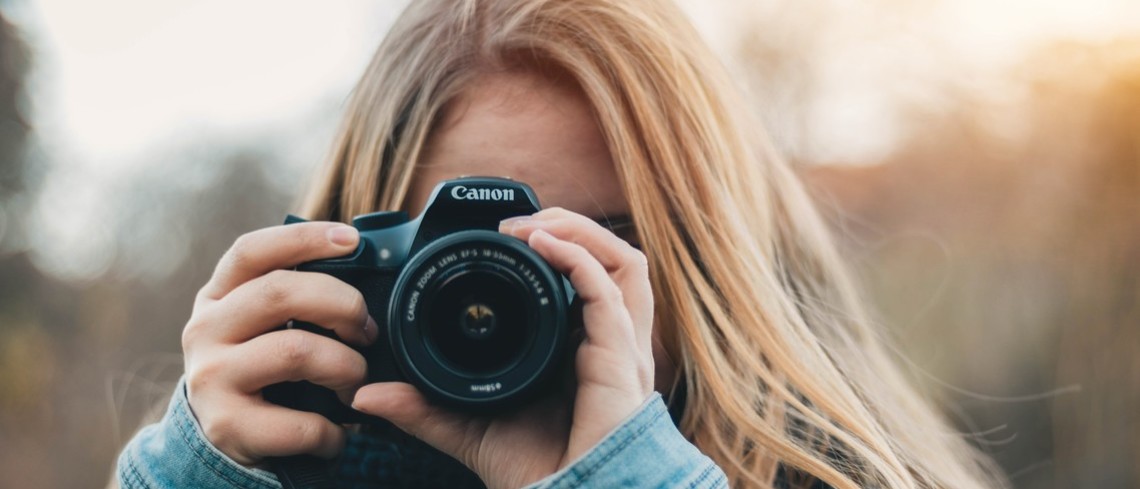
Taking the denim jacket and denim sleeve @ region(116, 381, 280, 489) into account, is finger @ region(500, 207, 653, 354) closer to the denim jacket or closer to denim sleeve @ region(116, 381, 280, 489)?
the denim jacket

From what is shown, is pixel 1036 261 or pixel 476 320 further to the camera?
pixel 1036 261

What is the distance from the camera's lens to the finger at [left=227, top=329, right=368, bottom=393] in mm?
793

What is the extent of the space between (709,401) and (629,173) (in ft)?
0.84

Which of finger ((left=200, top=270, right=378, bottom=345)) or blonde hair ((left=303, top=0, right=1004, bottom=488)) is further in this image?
blonde hair ((left=303, top=0, right=1004, bottom=488))

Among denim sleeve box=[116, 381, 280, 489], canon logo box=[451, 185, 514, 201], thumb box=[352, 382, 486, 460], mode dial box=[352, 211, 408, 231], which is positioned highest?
canon logo box=[451, 185, 514, 201]

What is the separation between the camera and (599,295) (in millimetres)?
741

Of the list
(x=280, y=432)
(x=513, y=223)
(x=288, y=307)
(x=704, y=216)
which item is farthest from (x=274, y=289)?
(x=704, y=216)

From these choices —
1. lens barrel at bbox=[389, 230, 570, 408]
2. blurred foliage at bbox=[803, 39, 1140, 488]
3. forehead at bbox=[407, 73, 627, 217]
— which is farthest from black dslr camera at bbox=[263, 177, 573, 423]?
blurred foliage at bbox=[803, 39, 1140, 488]

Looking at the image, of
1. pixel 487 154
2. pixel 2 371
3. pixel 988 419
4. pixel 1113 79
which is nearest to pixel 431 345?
pixel 487 154

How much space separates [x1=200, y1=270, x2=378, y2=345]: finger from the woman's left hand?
0.07m

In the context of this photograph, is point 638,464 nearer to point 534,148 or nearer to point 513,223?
point 513,223

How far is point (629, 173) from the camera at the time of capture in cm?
95

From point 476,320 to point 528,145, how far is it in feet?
0.81

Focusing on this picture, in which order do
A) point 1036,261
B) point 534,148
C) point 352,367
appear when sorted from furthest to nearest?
point 1036,261 < point 534,148 < point 352,367
